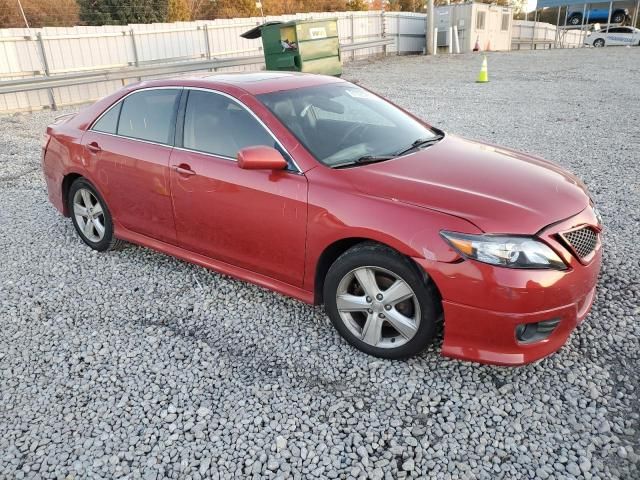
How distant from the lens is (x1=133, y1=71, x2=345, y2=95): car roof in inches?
149

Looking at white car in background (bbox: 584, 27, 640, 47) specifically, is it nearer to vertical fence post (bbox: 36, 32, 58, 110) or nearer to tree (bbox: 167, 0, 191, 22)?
tree (bbox: 167, 0, 191, 22)

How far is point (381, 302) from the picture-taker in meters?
3.02

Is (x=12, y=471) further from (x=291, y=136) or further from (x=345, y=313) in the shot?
(x=291, y=136)

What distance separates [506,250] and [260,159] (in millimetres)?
1509

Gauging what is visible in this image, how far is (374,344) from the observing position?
3.15m

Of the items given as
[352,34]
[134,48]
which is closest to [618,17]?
[352,34]

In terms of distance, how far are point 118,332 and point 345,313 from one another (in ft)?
5.18

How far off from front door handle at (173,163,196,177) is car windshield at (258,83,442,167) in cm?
71

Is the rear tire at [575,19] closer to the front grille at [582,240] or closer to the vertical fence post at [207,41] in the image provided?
→ the vertical fence post at [207,41]

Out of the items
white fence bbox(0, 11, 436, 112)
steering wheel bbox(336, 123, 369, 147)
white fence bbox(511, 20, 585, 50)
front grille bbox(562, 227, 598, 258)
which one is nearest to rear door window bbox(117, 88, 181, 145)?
steering wheel bbox(336, 123, 369, 147)

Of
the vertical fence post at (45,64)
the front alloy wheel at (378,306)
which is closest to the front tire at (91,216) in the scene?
the front alloy wheel at (378,306)

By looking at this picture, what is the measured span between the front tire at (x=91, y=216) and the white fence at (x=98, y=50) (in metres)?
9.89

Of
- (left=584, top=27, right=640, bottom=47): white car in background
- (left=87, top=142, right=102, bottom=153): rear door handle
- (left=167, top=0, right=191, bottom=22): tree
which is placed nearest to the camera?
(left=87, top=142, right=102, bottom=153): rear door handle

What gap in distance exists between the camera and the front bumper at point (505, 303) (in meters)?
2.64
